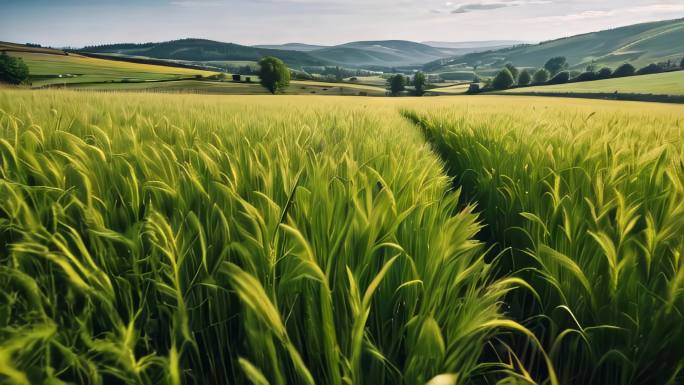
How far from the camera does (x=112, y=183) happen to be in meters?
1.08

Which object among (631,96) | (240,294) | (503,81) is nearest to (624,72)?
(503,81)

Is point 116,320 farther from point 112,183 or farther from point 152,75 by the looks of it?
point 152,75

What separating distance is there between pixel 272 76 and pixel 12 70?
2672 cm

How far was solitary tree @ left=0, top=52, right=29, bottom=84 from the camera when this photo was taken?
124 feet

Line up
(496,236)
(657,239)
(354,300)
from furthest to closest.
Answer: (496,236) → (657,239) → (354,300)

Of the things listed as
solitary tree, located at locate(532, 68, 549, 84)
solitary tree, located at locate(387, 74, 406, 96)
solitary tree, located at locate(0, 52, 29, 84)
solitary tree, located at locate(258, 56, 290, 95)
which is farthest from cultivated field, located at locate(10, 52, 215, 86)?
solitary tree, located at locate(532, 68, 549, 84)

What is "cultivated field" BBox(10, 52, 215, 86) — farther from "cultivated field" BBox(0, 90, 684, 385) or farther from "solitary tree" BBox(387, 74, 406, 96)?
"cultivated field" BBox(0, 90, 684, 385)

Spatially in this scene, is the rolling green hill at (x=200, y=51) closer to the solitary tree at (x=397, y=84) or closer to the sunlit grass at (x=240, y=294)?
the solitary tree at (x=397, y=84)

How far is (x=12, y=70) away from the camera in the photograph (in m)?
38.5

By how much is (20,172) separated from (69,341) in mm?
731

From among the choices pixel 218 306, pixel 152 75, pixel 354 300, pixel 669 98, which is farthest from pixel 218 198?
pixel 152 75

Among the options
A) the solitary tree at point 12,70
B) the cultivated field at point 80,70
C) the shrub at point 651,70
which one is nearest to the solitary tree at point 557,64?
the shrub at point 651,70

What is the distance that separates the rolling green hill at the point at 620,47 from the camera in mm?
118838

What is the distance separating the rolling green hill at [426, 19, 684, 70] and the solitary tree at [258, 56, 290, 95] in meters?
108
